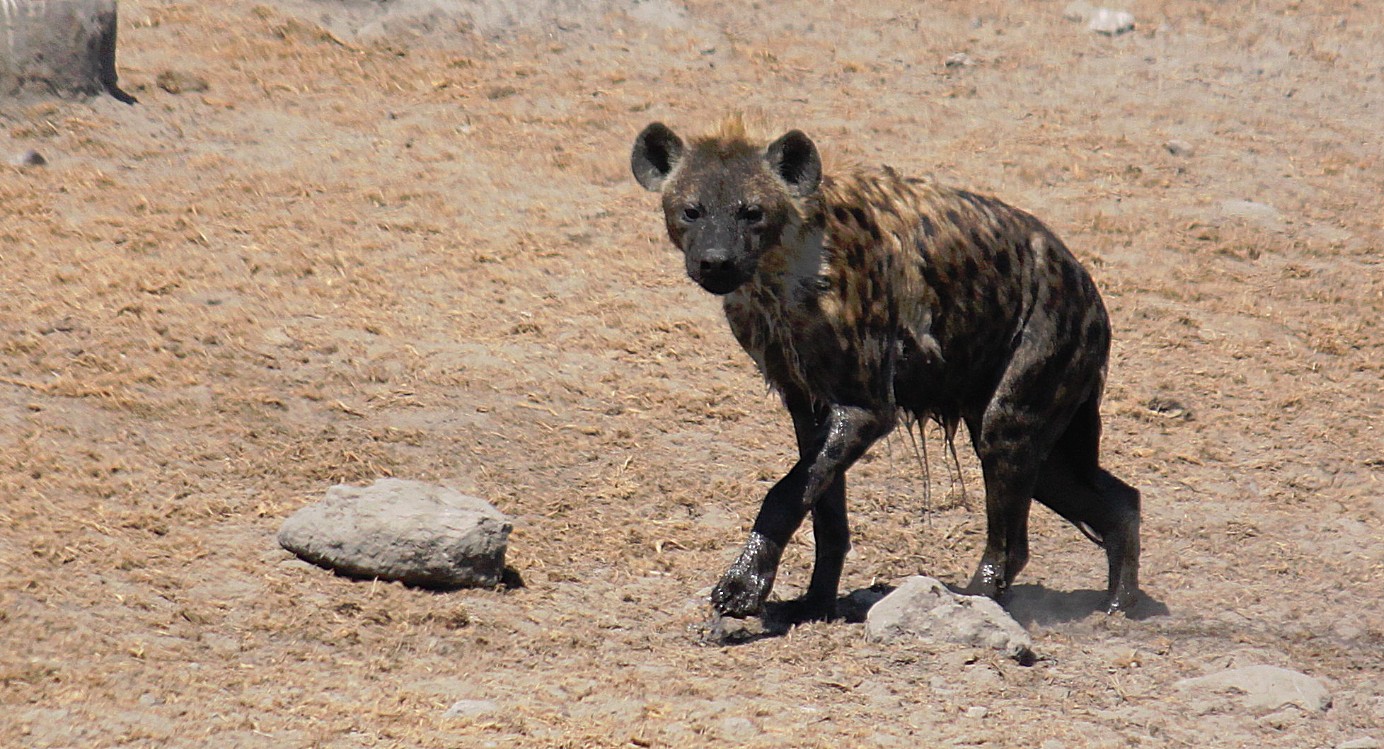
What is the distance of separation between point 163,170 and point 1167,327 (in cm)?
523

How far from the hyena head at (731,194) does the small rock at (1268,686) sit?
5.95 ft

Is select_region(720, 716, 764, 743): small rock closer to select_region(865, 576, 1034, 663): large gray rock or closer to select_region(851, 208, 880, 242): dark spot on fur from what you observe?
select_region(865, 576, 1034, 663): large gray rock

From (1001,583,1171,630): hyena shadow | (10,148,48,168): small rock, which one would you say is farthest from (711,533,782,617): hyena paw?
(10,148,48,168): small rock

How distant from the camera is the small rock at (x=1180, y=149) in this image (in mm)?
10281

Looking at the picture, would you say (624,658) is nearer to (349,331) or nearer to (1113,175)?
(349,331)

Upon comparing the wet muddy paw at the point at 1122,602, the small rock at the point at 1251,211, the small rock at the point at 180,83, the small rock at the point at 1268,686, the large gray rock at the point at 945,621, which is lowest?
the wet muddy paw at the point at 1122,602

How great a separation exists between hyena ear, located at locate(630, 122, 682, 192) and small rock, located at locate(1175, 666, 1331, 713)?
223 centimetres

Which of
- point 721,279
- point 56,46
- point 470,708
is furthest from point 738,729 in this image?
point 56,46

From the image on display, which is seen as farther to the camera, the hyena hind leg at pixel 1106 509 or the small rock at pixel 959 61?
the small rock at pixel 959 61

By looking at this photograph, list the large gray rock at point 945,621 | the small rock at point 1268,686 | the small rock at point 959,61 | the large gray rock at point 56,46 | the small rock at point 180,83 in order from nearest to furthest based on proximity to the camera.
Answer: the small rock at point 1268,686
the large gray rock at point 945,621
the large gray rock at point 56,46
the small rock at point 180,83
the small rock at point 959,61

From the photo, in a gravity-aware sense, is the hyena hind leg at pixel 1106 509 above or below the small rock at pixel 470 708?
above

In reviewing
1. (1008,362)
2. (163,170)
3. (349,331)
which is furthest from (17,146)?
(1008,362)

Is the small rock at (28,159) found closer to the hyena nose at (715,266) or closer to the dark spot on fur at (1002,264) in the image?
the hyena nose at (715,266)

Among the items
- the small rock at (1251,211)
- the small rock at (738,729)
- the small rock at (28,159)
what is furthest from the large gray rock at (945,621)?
the small rock at (28,159)
